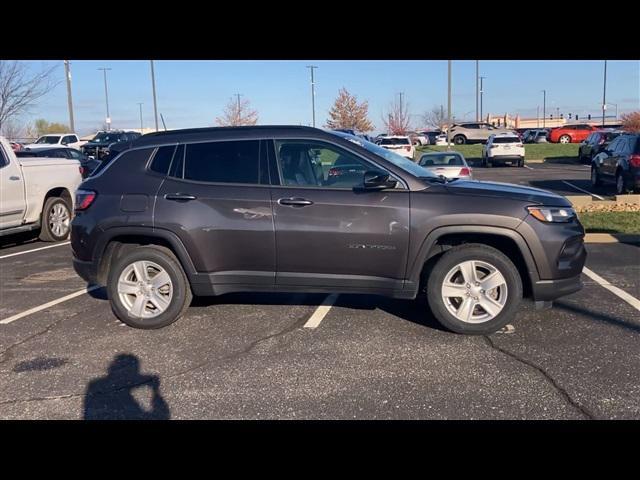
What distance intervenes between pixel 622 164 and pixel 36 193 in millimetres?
13032

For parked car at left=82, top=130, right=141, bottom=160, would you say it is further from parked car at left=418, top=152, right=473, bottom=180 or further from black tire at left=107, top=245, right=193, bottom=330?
black tire at left=107, top=245, right=193, bottom=330

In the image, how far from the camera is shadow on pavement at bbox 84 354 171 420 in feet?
12.8

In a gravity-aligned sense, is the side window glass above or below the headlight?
above

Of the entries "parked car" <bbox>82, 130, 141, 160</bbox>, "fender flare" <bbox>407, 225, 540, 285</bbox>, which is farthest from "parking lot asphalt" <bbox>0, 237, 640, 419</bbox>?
"parked car" <bbox>82, 130, 141, 160</bbox>

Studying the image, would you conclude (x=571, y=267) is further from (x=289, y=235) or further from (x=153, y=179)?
(x=153, y=179)

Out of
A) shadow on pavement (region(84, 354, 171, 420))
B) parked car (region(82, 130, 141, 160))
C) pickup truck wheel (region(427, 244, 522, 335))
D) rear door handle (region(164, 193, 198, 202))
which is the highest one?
parked car (region(82, 130, 141, 160))

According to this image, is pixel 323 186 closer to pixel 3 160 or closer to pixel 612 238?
pixel 612 238

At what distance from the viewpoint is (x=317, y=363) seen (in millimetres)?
4680

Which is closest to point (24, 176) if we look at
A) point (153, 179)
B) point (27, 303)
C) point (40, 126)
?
point (27, 303)

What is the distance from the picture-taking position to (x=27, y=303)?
6602 mm

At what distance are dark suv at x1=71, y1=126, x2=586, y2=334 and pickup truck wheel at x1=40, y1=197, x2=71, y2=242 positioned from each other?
17.3ft

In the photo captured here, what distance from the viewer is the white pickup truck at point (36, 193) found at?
9609mm

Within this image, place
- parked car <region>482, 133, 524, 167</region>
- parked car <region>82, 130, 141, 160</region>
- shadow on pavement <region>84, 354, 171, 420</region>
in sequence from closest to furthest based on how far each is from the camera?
1. shadow on pavement <region>84, 354, 171, 420</region>
2. parked car <region>482, 133, 524, 167</region>
3. parked car <region>82, 130, 141, 160</region>

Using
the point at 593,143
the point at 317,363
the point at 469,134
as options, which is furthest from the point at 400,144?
the point at 317,363
